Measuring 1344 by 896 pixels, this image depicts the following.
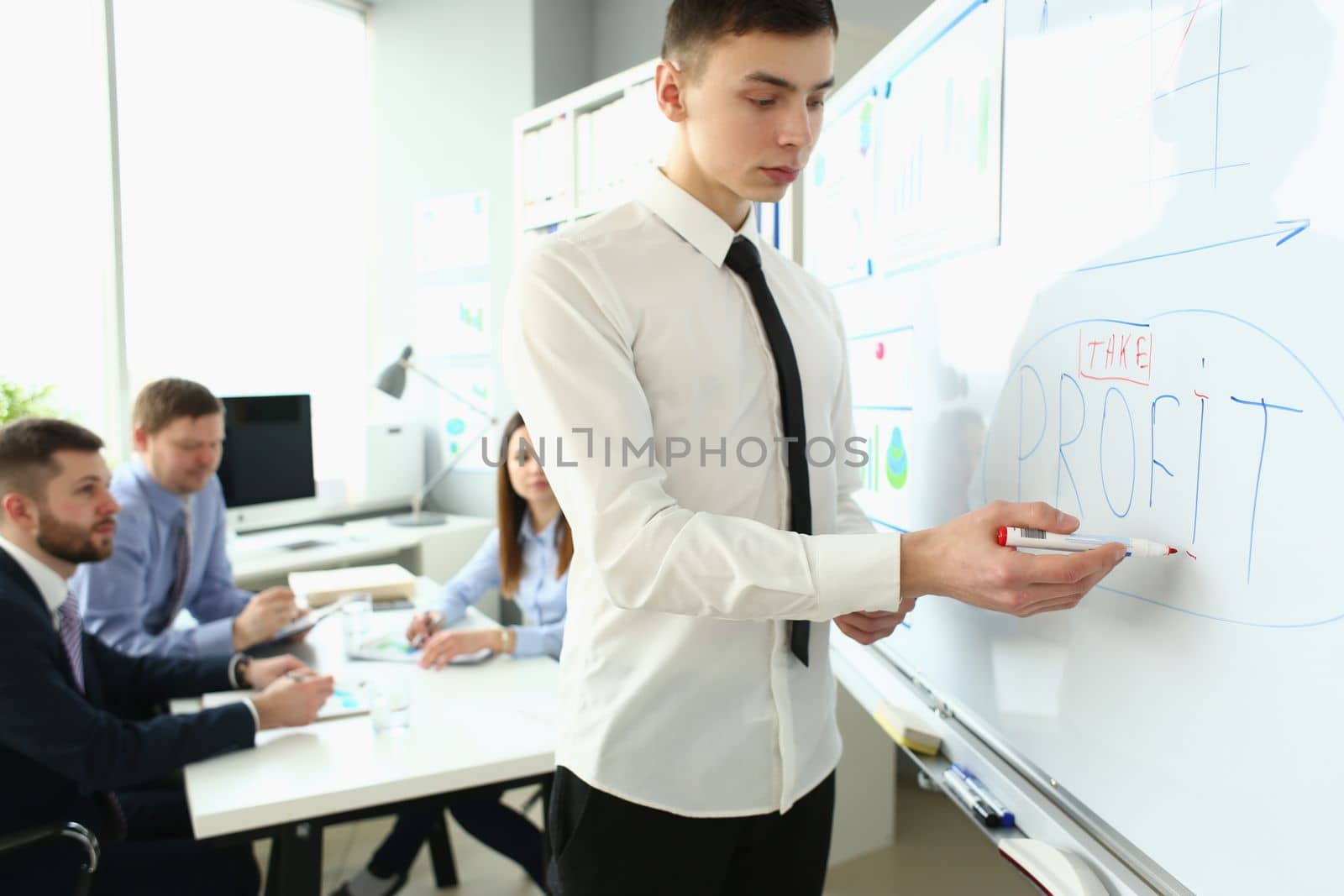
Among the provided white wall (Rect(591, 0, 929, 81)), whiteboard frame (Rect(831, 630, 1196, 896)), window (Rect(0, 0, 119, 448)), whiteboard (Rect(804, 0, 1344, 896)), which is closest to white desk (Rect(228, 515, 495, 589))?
window (Rect(0, 0, 119, 448))

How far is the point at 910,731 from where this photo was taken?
125 cm

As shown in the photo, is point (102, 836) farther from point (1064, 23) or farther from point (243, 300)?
point (243, 300)

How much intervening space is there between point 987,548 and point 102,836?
5.31 ft

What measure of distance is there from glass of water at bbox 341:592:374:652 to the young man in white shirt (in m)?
1.18

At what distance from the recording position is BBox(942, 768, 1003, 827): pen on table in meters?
1.03

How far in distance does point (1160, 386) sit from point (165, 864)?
174 cm

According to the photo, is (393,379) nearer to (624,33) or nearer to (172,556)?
(172,556)

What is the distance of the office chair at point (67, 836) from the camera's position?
135 cm

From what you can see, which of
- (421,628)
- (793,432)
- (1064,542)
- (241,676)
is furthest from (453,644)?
(1064,542)

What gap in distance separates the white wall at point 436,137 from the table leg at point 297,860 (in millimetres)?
2459

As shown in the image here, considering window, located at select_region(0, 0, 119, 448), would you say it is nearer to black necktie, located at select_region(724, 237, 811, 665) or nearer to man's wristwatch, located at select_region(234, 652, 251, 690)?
man's wristwatch, located at select_region(234, 652, 251, 690)

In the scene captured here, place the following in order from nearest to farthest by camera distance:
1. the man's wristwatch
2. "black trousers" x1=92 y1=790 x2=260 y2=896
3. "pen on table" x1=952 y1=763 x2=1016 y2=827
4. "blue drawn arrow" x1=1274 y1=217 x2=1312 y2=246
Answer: "blue drawn arrow" x1=1274 y1=217 x2=1312 y2=246 < "pen on table" x1=952 y1=763 x2=1016 y2=827 < "black trousers" x1=92 y1=790 x2=260 y2=896 < the man's wristwatch

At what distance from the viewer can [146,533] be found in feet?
7.39

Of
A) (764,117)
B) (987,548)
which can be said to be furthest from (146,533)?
Result: (987,548)
